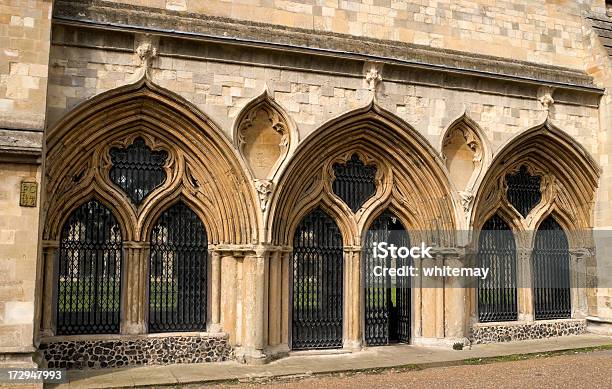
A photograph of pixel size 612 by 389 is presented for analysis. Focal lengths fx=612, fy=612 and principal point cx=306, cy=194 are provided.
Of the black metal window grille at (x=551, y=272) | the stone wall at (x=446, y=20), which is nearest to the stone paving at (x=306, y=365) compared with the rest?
Answer: the black metal window grille at (x=551, y=272)

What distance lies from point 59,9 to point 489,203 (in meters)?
8.08

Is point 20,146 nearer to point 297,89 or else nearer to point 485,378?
point 297,89

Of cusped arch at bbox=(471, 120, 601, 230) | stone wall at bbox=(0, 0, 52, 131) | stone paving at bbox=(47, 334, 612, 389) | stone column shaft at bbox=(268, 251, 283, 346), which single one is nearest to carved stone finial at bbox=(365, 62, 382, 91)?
cusped arch at bbox=(471, 120, 601, 230)

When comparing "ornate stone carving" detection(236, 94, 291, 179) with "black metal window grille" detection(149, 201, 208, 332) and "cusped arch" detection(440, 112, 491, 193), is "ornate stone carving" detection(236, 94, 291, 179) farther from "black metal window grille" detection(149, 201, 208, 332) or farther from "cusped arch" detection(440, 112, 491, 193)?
"cusped arch" detection(440, 112, 491, 193)

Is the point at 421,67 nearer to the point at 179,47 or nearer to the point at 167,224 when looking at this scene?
the point at 179,47

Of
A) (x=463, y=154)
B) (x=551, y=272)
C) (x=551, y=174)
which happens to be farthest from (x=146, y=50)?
(x=551, y=272)

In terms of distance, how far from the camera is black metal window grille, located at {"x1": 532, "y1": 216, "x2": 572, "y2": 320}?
39.9 feet

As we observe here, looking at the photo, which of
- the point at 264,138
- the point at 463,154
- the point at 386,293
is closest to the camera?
the point at 264,138

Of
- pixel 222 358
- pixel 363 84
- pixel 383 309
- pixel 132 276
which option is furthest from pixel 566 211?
pixel 132 276

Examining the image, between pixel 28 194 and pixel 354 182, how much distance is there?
17.5ft

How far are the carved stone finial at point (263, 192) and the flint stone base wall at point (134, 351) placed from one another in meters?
2.13

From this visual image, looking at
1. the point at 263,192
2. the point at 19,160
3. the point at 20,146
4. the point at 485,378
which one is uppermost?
the point at 20,146

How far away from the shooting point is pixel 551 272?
12.4m

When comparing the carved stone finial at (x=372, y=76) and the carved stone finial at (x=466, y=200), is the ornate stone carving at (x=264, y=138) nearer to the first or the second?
the carved stone finial at (x=372, y=76)
